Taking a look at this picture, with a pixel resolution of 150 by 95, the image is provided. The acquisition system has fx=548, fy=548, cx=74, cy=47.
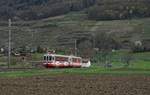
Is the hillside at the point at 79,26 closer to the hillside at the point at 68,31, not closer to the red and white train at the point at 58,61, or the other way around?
the hillside at the point at 68,31

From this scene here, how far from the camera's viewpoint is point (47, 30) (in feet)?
508

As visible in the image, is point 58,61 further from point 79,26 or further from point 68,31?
point 79,26

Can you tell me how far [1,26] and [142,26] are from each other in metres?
44.0

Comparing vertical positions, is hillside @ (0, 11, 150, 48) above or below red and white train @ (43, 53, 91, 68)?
above

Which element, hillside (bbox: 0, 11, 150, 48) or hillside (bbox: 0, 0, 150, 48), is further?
hillside (bbox: 0, 0, 150, 48)

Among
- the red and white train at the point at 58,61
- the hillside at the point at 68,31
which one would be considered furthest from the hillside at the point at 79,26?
the red and white train at the point at 58,61

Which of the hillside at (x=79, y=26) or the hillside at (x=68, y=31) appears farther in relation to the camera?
the hillside at (x=79, y=26)

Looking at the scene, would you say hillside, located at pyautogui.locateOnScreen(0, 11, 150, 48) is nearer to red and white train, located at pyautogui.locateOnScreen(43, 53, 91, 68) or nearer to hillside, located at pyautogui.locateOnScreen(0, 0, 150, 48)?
hillside, located at pyautogui.locateOnScreen(0, 0, 150, 48)

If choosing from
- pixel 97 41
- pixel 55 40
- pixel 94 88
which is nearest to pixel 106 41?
pixel 97 41

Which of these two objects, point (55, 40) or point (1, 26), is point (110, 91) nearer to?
point (55, 40)

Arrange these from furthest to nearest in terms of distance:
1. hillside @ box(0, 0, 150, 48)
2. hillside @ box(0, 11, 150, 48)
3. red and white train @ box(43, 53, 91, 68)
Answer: hillside @ box(0, 0, 150, 48)
hillside @ box(0, 11, 150, 48)
red and white train @ box(43, 53, 91, 68)

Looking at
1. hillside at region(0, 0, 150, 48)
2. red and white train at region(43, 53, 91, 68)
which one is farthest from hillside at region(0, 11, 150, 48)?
red and white train at region(43, 53, 91, 68)

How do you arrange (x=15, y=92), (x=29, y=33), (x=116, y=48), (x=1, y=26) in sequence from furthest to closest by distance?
(x=1, y=26), (x=29, y=33), (x=116, y=48), (x=15, y=92)

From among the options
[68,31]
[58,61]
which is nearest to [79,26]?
[68,31]
